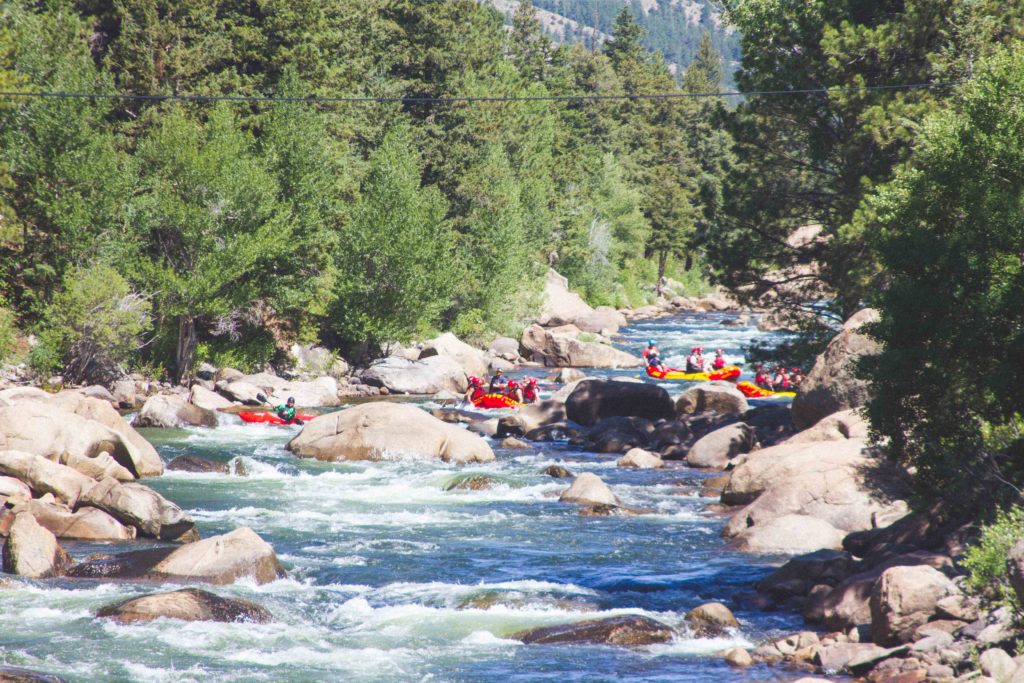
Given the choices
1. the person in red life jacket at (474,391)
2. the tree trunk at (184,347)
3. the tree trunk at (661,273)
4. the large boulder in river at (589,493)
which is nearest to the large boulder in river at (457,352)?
the person in red life jacket at (474,391)

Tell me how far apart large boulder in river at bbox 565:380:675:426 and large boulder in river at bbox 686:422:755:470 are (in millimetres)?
5581

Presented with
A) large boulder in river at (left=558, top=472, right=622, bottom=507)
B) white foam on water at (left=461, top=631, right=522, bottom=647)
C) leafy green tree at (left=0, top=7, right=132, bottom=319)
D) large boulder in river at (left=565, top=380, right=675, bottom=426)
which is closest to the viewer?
white foam on water at (left=461, top=631, right=522, bottom=647)

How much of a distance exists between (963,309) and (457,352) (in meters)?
31.6

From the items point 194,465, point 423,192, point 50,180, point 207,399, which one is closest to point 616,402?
point 207,399

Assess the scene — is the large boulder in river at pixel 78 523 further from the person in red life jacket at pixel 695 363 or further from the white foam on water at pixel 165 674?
the person in red life jacket at pixel 695 363

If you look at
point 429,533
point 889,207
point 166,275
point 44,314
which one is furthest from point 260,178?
point 889,207

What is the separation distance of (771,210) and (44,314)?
70.0 feet

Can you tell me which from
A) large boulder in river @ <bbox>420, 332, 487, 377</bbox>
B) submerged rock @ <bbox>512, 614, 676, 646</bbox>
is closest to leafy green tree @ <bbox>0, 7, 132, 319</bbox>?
large boulder in river @ <bbox>420, 332, 487, 377</bbox>

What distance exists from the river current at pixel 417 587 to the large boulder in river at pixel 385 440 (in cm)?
79

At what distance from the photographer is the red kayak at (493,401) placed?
117 ft

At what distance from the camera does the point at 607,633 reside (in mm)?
13406

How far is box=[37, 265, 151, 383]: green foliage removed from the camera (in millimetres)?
31609

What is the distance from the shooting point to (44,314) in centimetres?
3186

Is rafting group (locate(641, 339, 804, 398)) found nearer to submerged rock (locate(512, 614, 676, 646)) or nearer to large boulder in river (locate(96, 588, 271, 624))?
submerged rock (locate(512, 614, 676, 646))
